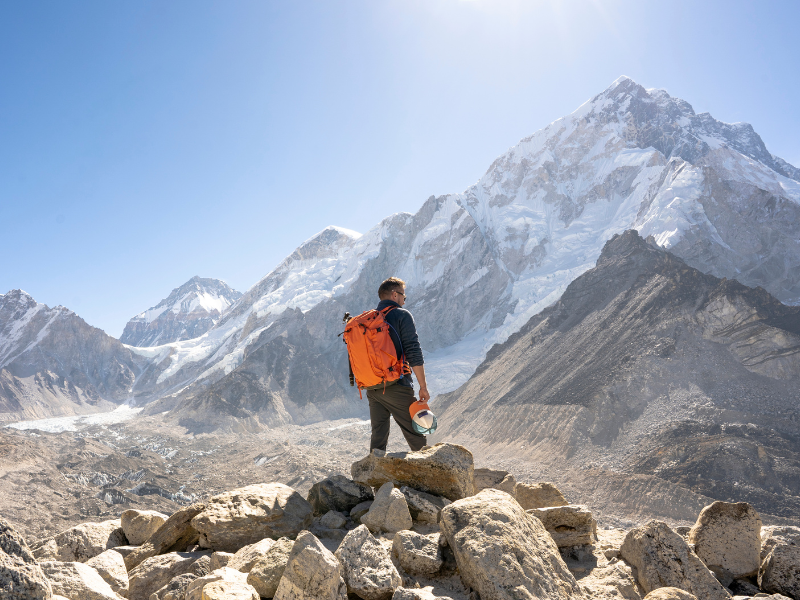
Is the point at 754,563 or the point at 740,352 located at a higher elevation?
the point at 754,563

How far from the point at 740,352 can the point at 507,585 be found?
38398mm

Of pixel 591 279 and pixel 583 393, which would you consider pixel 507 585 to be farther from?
pixel 591 279

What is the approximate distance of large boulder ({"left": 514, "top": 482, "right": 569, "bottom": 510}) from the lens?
4.52m

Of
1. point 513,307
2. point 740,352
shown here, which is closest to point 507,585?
point 740,352

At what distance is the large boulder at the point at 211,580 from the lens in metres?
2.39

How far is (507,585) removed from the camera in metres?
2.21

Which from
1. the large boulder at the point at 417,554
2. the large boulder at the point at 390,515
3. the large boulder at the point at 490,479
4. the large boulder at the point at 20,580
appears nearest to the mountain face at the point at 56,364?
the large boulder at the point at 490,479

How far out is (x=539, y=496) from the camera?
14.9 ft

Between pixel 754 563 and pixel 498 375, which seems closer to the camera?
pixel 754 563

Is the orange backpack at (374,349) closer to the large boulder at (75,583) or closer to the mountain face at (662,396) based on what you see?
the large boulder at (75,583)

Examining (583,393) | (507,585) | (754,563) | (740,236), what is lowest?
(583,393)

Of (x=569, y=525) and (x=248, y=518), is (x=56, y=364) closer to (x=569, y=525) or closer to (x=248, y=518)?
(x=248, y=518)

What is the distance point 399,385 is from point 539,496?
73.6 inches

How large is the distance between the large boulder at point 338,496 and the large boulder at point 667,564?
88.7 inches
